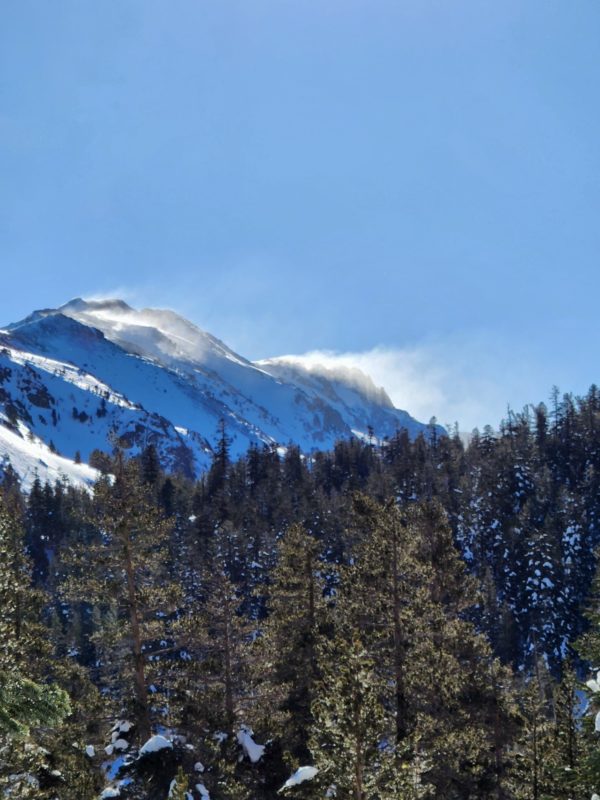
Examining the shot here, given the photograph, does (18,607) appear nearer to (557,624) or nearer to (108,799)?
(108,799)

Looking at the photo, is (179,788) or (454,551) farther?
(454,551)

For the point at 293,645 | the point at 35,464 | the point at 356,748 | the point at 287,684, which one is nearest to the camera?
the point at 356,748

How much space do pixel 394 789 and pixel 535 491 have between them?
88.8 m

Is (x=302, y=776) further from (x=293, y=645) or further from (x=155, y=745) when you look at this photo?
(x=293, y=645)

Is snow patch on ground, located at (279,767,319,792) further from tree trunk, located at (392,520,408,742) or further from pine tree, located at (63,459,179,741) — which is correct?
pine tree, located at (63,459,179,741)

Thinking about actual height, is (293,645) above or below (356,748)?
above

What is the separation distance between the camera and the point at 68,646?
63.7 metres

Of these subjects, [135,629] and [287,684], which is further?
[287,684]

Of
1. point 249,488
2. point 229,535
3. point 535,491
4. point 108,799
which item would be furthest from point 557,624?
point 108,799

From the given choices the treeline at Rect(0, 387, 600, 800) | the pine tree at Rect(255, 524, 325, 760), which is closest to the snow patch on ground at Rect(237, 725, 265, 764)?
the treeline at Rect(0, 387, 600, 800)

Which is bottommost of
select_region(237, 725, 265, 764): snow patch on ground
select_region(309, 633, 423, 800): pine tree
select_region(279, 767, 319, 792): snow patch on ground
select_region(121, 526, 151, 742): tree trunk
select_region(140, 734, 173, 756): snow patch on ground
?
select_region(237, 725, 265, 764): snow patch on ground

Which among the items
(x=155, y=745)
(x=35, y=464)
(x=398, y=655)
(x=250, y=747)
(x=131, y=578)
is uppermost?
(x=35, y=464)

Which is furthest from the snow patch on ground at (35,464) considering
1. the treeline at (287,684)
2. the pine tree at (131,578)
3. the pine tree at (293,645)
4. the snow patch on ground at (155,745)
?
the snow patch on ground at (155,745)

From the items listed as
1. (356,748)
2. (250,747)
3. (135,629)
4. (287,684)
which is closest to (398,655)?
(287,684)
